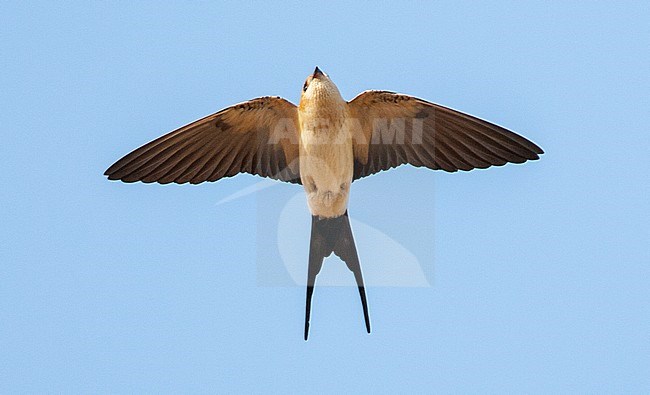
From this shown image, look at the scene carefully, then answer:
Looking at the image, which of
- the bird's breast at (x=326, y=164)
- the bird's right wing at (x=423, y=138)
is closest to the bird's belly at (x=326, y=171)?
the bird's breast at (x=326, y=164)

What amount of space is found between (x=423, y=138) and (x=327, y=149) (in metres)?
0.64

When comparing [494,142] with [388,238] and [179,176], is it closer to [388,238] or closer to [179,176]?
[388,238]

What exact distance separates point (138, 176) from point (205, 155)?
1.35 ft

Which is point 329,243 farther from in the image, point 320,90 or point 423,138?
point 320,90

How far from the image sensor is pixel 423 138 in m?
8.74

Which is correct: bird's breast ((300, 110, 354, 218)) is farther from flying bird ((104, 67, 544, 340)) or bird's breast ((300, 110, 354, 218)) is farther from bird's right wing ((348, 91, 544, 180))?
bird's right wing ((348, 91, 544, 180))

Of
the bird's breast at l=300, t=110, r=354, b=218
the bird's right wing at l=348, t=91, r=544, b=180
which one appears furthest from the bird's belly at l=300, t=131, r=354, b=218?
the bird's right wing at l=348, t=91, r=544, b=180

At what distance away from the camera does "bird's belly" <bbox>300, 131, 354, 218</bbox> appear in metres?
8.45

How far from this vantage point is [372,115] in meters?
8.59

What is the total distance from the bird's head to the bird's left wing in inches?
8.4

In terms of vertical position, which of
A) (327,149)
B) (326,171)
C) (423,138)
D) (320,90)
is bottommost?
(326,171)

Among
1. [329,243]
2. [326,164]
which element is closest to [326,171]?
[326,164]

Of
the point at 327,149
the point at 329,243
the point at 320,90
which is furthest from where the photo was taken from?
the point at 329,243

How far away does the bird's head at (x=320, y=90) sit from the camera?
830 cm
